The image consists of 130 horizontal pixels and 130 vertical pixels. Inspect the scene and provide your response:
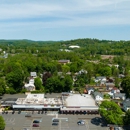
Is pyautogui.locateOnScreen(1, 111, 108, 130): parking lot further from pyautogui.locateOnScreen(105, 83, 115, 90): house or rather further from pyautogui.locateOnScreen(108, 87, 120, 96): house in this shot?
pyautogui.locateOnScreen(105, 83, 115, 90): house

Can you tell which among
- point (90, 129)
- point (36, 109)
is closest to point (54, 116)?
point (36, 109)

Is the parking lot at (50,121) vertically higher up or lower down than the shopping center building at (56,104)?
lower down

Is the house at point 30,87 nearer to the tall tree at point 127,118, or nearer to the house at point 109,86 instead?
the house at point 109,86

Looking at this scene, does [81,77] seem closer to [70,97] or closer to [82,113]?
[70,97]

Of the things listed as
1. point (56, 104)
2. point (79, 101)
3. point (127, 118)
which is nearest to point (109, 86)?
point (79, 101)

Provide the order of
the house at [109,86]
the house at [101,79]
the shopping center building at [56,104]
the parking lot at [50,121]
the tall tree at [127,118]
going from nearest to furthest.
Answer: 1. the tall tree at [127,118]
2. the parking lot at [50,121]
3. the shopping center building at [56,104]
4. the house at [109,86]
5. the house at [101,79]

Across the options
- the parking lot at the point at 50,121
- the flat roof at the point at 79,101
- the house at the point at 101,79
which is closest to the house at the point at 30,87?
the flat roof at the point at 79,101

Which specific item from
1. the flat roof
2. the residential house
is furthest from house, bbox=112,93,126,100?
the residential house
